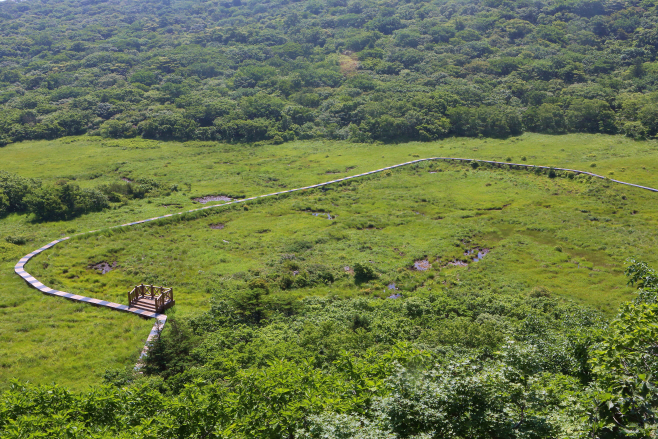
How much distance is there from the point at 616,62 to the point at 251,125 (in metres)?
99.8

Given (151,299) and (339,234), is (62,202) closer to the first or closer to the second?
(151,299)

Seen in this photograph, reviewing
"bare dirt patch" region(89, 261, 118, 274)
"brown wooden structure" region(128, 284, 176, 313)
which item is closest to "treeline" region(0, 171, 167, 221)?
"bare dirt patch" region(89, 261, 118, 274)

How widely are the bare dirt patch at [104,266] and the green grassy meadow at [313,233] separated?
21.5 inches

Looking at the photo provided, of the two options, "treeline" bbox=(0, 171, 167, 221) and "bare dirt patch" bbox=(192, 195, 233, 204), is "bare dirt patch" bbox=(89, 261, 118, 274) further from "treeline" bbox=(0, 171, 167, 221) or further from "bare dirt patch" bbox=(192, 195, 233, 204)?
"bare dirt patch" bbox=(192, 195, 233, 204)

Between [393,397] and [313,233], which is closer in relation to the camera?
[393,397]

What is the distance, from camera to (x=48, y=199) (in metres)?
51.4

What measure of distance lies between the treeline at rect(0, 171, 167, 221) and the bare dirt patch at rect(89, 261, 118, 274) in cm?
1537

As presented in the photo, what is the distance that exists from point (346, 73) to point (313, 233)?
314ft

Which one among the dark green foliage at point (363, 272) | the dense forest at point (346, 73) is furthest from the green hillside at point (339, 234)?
the dense forest at point (346, 73)

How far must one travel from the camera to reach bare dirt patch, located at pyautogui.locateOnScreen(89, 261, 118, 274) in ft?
130

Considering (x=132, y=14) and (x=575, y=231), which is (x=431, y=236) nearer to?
(x=575, y=231)

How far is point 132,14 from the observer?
656ft

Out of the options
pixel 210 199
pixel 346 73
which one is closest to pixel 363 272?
pixel 210 199

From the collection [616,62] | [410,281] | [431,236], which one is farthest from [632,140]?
[410,281]
